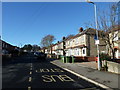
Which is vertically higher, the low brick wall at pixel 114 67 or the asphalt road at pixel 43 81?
the low brick wall at pixel 114 67

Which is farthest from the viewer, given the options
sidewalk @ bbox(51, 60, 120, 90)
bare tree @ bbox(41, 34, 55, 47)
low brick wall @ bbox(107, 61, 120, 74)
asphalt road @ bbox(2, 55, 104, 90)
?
bare tree @ bbox(41, 34, 55, 47)

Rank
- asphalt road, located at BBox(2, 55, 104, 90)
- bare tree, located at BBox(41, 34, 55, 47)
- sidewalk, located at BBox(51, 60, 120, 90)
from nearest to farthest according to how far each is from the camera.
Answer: asphalt road, located at BBox(2, 55, 104, 90), sidewalk, located at BBox(51, 60, 120, 90), bare tree, located at BBox(41, 34, 55, 47)

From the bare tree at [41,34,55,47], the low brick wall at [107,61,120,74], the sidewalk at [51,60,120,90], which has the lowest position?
the sidewalk at [51,60,120,90]

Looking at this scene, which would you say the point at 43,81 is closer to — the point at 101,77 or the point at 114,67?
the point at 101,77

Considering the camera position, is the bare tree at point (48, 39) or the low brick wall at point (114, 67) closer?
the low brick wall at point (114, 67)

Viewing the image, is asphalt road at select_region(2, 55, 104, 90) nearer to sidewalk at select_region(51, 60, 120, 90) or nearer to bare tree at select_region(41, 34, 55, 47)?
sidewalk at select_region(51, 60, 120, 90)

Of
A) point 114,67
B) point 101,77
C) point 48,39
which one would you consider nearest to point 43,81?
point 101,77

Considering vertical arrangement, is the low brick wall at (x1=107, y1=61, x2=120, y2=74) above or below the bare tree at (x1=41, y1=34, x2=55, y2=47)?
below

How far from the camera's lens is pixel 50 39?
7056 cm

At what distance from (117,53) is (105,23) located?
11.7m

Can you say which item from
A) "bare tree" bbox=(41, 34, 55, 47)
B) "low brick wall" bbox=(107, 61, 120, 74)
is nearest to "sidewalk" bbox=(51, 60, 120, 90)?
"low brick wall" bbox=(107, 61, 120, 74)

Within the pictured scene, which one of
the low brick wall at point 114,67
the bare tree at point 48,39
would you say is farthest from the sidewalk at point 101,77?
the bare tree at point 48,39

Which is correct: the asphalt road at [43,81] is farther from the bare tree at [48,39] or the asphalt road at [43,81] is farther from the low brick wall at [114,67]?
the bare tree at [48,39]

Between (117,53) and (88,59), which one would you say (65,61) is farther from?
(117,53)
